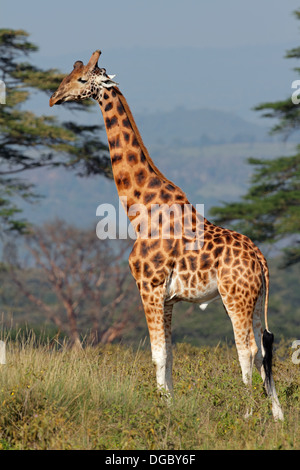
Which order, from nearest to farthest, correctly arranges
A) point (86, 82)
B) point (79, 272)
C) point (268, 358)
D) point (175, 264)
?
point (268, 358) < point (175, 264) < point (86, 82) < point (79, 272)

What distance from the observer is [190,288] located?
7.51 meters

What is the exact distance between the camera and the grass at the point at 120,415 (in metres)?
6.52

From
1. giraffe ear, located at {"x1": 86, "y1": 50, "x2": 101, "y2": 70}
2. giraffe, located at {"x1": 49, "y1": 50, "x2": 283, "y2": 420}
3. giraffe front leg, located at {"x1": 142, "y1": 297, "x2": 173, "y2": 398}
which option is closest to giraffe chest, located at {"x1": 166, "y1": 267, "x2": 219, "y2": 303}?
giraffe, located at {"x1": 49, "y1": 50, "x2": 283, "y2": 420}

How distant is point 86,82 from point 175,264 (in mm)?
2305

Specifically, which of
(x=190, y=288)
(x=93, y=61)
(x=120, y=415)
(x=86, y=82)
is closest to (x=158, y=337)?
(x=190, y=288)

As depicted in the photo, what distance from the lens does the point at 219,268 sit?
7.48 m

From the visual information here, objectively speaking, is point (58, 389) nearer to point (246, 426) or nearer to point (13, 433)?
point (13, 433)

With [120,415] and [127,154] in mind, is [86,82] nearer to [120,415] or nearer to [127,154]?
[127,154]

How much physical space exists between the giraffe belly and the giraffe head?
2.25 meters

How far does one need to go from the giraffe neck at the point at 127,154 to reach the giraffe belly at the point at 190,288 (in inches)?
37.2

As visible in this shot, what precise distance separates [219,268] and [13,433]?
8.41 feet

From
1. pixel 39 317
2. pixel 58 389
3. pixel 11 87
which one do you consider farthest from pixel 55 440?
pixel 39 317
